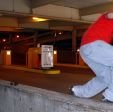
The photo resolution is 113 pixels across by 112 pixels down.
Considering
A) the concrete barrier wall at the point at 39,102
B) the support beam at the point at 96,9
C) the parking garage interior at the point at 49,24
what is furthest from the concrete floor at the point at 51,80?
the support beam at the point at 96,9

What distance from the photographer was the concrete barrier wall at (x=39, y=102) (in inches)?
215

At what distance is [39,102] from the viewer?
690 centimetres

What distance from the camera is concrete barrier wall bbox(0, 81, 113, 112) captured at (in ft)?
18.0

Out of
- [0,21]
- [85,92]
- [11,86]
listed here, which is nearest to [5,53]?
[0,21]

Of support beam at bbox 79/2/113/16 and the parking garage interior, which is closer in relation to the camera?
the parking garage interior

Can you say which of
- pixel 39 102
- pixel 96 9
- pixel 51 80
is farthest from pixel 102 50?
pixel 96 9

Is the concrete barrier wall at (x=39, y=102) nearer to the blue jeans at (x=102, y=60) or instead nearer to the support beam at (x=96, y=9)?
the blue jeans at (x=102, y=60)

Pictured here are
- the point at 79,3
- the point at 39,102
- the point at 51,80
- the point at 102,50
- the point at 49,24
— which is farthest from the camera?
the point at 49,24

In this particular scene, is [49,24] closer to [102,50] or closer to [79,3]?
[79,3]

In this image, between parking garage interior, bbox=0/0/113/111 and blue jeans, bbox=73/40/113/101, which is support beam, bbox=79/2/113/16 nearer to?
parking garage interior, bbox=0/0/113/111

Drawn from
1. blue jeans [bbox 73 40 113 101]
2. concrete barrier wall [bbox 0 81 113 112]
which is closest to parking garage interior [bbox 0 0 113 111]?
concrete barrier wall [bbox 0 81 113 112]

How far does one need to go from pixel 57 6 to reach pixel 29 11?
2.03 metres

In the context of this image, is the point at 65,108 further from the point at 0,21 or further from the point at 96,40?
the point at 0,21

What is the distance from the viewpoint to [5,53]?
2284 centimetres
